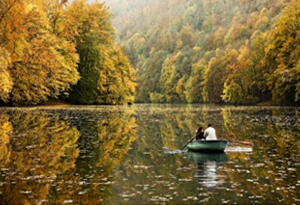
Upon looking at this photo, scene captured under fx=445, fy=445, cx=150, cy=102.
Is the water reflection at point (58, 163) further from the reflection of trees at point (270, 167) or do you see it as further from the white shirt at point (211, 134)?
the reflection of trees at point (270, 167)

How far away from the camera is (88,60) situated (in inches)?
3477

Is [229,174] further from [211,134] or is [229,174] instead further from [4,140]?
[4,140]

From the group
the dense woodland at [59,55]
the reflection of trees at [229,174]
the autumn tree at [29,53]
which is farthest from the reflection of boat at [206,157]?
the autumn tree at [29,53]

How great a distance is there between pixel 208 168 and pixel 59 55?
51.6 metres

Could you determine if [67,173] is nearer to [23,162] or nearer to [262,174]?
[23,162]

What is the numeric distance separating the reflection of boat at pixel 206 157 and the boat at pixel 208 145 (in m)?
0.33

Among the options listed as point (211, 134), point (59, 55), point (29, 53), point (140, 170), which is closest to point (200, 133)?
point (211, 134)

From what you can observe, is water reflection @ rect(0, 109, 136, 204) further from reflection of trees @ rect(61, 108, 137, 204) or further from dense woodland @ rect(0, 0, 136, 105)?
dense woodland @ rect(0, 0, 136, 105)

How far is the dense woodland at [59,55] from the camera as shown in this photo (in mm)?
51562

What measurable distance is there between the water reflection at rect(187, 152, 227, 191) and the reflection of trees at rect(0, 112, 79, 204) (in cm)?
551

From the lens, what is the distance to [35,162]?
66.3 feet

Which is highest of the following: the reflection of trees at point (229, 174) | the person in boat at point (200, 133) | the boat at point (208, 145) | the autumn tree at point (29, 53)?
the autumn tree at point (29, 53)

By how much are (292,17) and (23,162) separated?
71769mm

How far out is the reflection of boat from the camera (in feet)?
72.1
